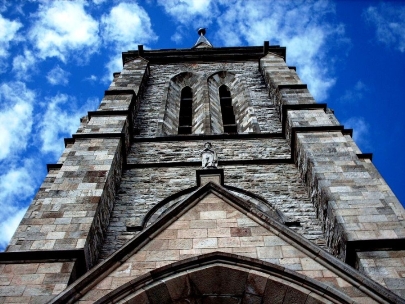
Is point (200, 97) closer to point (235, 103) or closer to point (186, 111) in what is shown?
point (186, 111)

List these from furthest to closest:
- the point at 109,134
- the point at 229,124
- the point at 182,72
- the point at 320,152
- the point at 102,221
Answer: the point at 182,72 < the point at 229,124 < the point at 109,134 < the point at 320,152 < the point at 102,221

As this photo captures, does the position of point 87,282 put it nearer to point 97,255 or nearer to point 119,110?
point 97,255

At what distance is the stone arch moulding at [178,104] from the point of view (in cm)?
1512

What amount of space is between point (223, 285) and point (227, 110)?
1192 cm

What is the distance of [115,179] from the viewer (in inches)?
423

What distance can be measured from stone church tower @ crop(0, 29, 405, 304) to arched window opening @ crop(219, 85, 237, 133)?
13cm

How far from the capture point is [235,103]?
1758cm

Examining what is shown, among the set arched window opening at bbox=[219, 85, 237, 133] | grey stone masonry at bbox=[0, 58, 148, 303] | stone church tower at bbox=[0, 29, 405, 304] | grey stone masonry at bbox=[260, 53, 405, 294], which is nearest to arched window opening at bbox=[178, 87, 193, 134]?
stone church tower at bbox=[0, 29, 405, 304]

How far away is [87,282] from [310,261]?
8.50 ft

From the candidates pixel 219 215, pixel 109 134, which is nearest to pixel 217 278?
pixel 219 215

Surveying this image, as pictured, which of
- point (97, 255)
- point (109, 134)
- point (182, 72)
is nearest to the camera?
point (97, 255)

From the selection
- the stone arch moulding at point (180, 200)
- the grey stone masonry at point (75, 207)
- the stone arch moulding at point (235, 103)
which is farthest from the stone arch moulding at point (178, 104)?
the stone arch moulding at point (180, 200)

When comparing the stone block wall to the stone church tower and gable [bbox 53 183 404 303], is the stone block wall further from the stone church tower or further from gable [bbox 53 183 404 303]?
gable [bbox 53 183 404 303]

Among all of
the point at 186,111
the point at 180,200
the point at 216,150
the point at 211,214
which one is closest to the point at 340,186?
the point at 211,214
